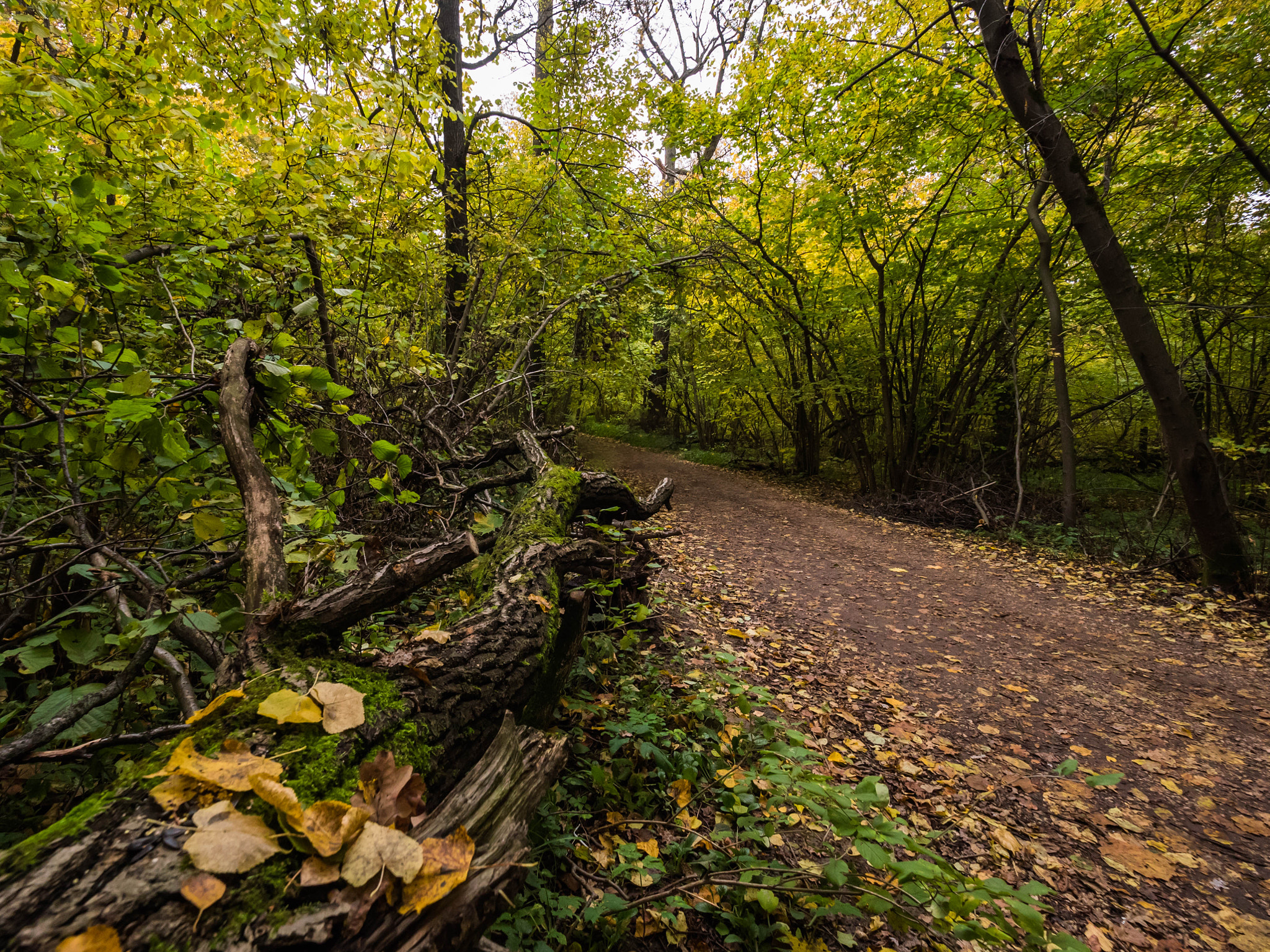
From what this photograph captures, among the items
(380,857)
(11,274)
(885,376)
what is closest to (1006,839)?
(380,857)

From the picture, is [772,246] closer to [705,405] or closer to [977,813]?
[705,405]

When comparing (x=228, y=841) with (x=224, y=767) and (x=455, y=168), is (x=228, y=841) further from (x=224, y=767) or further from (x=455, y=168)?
(x=455, y=168)

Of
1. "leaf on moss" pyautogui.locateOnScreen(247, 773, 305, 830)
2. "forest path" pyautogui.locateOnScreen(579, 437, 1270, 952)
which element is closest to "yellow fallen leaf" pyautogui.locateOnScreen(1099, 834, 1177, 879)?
"forest path" pyautogui.locateOnScreen(579, 437, 1270, 952)

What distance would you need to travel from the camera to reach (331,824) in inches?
40.0

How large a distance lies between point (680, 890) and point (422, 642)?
1239mm

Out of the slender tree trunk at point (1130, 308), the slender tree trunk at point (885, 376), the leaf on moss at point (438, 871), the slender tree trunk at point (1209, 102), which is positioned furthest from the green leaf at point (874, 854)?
the slender tree trunk at point (885, 376)

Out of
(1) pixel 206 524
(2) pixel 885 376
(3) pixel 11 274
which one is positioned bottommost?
(1) pixel 206 524

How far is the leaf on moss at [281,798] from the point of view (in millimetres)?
982

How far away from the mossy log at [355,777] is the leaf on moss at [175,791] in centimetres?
2

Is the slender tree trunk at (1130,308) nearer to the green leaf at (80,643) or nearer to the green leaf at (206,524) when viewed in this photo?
the green leaf at (206,524)

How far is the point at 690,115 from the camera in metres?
10.1

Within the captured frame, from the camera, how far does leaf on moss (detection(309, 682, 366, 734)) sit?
1.25 m

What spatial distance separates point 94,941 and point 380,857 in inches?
15.3

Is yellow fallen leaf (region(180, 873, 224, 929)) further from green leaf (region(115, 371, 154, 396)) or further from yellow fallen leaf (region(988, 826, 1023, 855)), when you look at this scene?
yellow fallen leaf (region(988, 826, 1023, 855))
